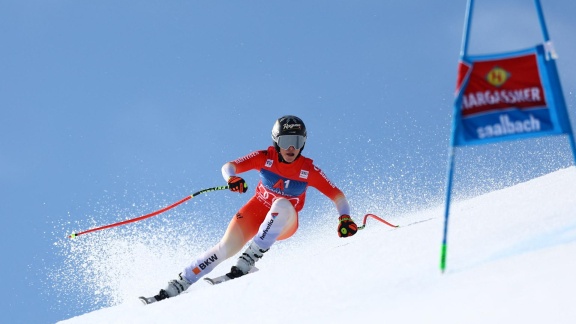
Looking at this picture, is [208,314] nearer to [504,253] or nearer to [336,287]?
[336,287]

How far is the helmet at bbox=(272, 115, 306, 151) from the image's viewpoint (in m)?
6.87

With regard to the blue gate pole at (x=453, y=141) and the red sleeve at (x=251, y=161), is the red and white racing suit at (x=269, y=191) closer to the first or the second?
the red sleeve at (x=251, y=161)

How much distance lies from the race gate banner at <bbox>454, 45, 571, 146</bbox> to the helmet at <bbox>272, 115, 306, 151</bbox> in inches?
125

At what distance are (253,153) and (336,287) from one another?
2.81 meters

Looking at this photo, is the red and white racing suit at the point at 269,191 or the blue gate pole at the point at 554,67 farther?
the red and white racing suit at the point at 269,191

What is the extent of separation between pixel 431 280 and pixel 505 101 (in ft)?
3.47

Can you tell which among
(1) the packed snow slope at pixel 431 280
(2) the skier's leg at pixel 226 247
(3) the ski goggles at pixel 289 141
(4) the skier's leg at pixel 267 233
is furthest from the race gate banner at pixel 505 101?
(2) the skier's leg at pixel 226 247

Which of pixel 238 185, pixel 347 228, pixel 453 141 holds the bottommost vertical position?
pixel 453 141

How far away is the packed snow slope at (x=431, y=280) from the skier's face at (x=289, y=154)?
1.68 m

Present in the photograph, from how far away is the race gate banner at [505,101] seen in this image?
12.5ft

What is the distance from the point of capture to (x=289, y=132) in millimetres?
6863

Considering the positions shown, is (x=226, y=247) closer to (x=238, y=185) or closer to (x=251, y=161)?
(x=238, y=185)

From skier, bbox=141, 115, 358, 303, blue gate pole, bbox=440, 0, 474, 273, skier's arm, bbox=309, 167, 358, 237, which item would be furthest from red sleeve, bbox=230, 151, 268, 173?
blue gate pole, bbox=440, 0, 474, 273

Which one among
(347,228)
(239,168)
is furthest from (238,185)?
(347,228)
